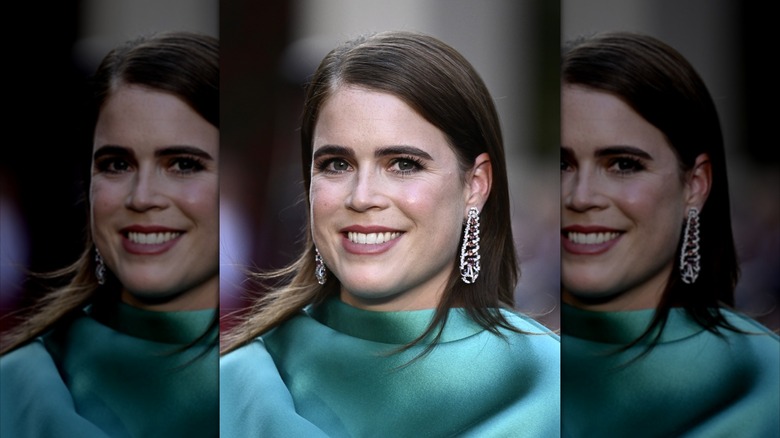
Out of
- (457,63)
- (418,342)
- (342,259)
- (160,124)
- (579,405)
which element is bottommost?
(579,405)

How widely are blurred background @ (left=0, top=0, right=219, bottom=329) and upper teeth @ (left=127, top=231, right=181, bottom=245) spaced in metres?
0.20

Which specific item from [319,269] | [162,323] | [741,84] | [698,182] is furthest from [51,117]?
[741,84]

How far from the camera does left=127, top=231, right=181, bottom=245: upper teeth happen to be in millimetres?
3650

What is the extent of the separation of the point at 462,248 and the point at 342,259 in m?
0.44

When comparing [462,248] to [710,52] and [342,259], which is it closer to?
[342,259]

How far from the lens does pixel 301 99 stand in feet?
11.6

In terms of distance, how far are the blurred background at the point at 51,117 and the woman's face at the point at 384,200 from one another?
0.92 m

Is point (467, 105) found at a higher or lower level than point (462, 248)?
higher

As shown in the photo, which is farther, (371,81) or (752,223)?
(752,223)

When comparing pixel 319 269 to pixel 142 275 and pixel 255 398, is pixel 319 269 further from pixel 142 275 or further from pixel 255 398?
pixel 142 275

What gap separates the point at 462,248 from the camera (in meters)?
3.46

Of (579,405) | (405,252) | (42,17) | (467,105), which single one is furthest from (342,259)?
(42,17)

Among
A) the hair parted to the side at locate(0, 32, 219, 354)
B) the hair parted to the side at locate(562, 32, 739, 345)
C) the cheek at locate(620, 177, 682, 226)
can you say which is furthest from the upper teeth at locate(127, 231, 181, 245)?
the cheek at locate(620, 177, 682, 226)

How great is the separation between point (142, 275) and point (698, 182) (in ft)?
7.08
